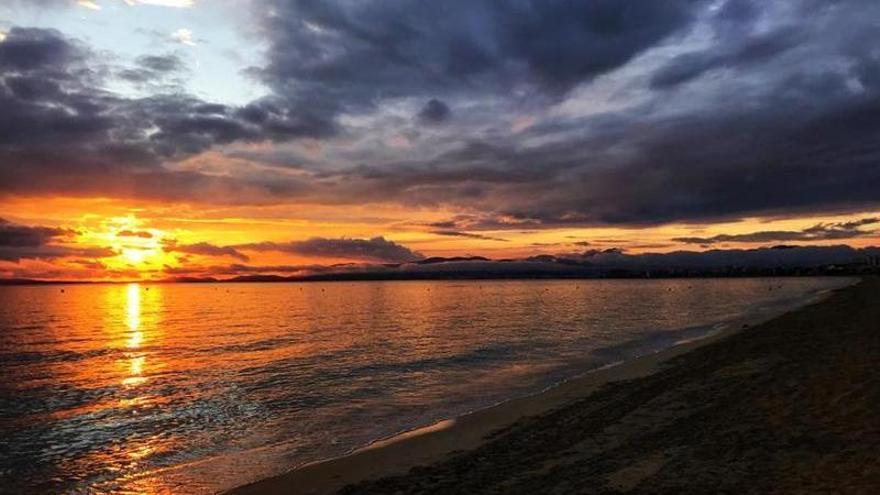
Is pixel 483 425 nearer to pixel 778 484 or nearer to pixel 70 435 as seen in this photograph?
pixel 778 484

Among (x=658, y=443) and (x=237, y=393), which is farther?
(x=237, y=393)

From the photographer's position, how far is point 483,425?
16.4 metres

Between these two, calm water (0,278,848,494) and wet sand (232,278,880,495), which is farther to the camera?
calm water (0,278,848,494)

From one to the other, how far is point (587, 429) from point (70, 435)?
15187 millimetres

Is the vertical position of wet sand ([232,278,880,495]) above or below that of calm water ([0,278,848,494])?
above

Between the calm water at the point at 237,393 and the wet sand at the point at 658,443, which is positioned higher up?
the wet sand at the point at 658,443

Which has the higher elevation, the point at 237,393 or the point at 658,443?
the point at 658,443

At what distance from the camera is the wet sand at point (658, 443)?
972 cm

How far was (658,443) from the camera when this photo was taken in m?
12.2

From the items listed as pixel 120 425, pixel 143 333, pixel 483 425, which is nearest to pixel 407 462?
pixel 483 425

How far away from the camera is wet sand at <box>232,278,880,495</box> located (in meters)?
9.72

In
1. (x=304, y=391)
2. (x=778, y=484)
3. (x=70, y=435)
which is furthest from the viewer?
(x=304, y=391)

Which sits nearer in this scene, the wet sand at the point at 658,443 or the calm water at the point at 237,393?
the wet sand at the point at 658,443

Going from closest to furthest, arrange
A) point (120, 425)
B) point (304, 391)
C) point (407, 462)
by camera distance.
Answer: point (407, 462), point (120, 425), point (304, 391)
